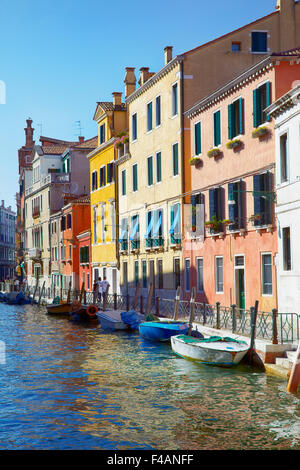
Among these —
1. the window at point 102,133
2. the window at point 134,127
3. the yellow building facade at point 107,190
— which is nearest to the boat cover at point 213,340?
the window at point 134,127

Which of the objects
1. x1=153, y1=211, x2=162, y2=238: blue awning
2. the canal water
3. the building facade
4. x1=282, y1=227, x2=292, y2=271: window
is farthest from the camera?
x1=153, y1=211, x2=162, y2=238: blue awning

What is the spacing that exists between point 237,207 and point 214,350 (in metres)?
7.29

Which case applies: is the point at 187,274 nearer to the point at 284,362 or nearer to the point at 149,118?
the point at 149,118

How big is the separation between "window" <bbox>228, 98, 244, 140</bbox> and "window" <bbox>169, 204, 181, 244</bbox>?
563 centimetres

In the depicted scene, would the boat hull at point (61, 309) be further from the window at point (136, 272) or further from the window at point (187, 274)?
the window at point (187, 274)

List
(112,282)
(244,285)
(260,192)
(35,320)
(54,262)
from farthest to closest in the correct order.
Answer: (54,262) < (112,282) < (35,320) < (244,285) < (260,192)

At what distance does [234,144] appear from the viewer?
22953mm

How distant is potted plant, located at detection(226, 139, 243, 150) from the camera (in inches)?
893

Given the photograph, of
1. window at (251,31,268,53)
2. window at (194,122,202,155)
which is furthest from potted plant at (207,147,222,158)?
window at (251,31,268,53)

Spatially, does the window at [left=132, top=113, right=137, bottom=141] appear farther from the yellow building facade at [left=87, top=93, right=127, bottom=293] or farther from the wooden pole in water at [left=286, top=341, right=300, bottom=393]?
the wooden pole in water at [left=286, top=341, right=300, bottom=393]

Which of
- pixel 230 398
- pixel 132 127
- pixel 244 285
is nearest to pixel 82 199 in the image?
pixel 132 127
